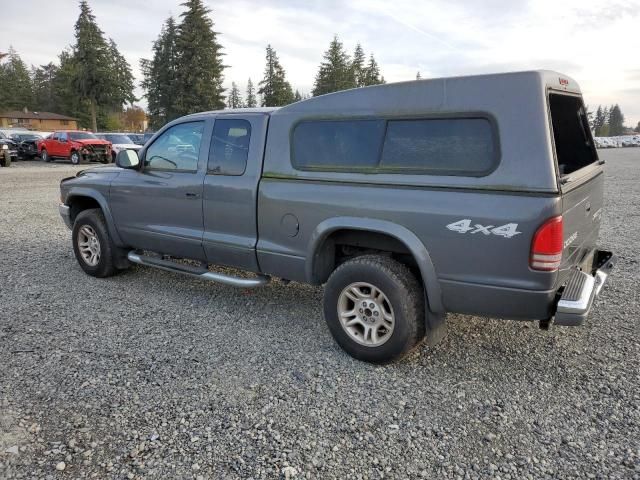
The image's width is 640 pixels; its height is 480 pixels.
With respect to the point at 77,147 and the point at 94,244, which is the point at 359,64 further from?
the point at 94,244

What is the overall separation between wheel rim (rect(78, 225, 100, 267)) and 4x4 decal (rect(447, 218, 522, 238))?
4.25 metres

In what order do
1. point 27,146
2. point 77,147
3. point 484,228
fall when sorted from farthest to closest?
point 27,146, point 77,147, point 484,228

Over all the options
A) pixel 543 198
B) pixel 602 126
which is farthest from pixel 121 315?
pixel 602 126

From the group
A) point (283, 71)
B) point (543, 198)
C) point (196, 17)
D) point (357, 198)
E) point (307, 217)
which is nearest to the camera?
point (543, 198)

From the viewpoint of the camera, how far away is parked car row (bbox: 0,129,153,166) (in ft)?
76.9

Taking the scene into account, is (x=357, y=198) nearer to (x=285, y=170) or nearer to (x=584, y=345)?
(x=285, y=170)

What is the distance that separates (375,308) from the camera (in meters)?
3.55

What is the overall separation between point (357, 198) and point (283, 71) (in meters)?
63.6

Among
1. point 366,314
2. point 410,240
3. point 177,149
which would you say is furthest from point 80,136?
point 410,240

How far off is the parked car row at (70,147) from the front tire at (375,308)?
21132 mm

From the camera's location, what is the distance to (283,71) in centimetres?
6303

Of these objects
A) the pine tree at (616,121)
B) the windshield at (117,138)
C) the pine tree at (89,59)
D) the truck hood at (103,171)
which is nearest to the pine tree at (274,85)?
the pine tree at (89,59)

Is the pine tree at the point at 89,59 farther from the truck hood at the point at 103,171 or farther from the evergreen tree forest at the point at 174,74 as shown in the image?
the truck hood at the point at 103,171

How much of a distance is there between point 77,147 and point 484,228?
81.8ft
